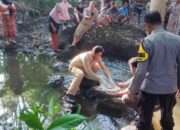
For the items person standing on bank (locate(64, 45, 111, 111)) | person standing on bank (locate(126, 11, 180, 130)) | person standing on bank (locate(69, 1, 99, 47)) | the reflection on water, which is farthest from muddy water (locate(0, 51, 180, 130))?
person standing on bank (locate(69, 1, 99, 47))

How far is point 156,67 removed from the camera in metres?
4.05

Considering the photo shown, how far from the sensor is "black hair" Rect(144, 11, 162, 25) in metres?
3.93

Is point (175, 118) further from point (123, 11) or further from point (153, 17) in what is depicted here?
point (123, 11)

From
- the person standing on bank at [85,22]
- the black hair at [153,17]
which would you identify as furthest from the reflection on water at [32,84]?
the black hair at [153,17]

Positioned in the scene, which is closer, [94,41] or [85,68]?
[85,68]

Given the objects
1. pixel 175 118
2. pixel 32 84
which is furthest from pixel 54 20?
pixel 175 118

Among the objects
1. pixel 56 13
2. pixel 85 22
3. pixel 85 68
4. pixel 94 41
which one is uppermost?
pixel 56 13

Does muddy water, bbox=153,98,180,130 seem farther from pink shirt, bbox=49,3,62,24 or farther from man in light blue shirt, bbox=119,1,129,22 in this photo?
man in light blue shirt, bbox=119,1,129,22

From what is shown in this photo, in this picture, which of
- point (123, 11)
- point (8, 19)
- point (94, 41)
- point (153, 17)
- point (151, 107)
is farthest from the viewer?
point (123, 11)

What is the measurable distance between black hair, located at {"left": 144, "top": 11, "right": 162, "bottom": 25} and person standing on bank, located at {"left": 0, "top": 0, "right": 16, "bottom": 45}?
7.63 meters

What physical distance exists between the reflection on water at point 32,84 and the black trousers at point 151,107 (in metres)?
1.50

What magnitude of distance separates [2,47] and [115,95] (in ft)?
19.8

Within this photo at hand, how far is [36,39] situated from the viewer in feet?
40.7

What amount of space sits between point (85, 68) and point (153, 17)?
3.30 m
